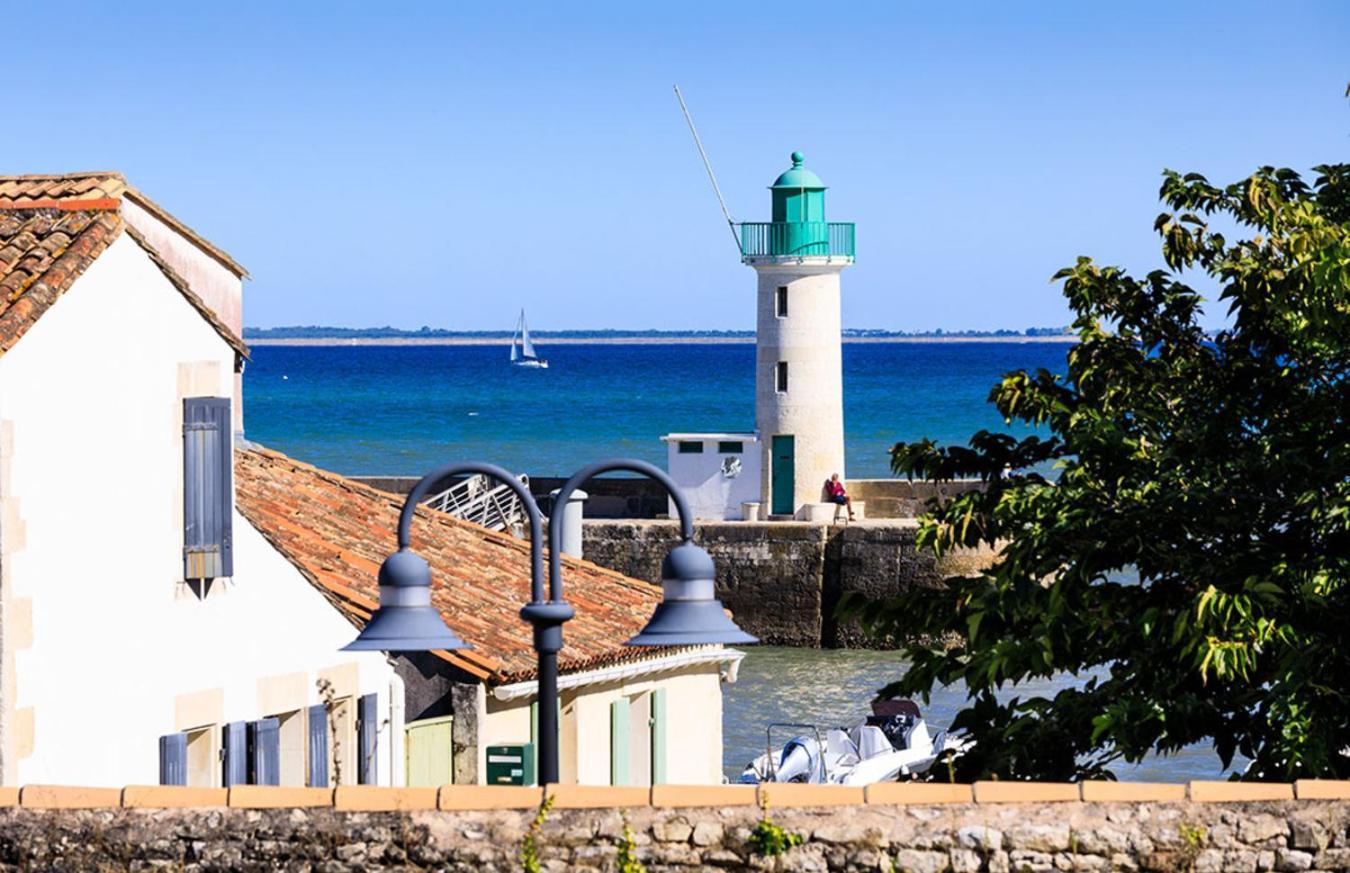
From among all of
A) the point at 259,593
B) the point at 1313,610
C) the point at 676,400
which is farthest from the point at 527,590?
the point at 676,400

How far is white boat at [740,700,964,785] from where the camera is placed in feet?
103

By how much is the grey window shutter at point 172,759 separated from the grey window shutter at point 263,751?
2.88 ft

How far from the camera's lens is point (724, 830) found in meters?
9.37

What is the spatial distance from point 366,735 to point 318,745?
717mm

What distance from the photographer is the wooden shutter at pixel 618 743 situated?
20.2 metres

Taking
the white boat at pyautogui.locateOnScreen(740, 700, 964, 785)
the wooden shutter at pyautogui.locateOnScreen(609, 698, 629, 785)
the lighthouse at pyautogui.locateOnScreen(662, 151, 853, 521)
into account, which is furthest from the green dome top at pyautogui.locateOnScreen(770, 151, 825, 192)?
the wooden shutter at pyautogui.locateOnScreen(609, 698, 629, 785)

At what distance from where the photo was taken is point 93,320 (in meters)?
13.7

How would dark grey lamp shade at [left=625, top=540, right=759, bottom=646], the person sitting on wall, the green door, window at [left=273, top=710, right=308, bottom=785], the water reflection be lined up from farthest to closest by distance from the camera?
the green door, the person sitting on wall, the water reflection, window at [left=273, top=710, right=308, bottom=785], dark grey lamp shade at [left=625, top=540, right=759, bottom=646]

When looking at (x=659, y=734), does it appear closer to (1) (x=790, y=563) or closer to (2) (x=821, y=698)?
(2) (x=821, y=698)

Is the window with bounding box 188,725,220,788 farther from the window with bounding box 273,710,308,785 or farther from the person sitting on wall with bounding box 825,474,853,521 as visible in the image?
the person sitting on wall with bounding box 825,474,853,521

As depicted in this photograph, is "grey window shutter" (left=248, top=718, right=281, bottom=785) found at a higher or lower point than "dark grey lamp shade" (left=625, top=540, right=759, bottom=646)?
lower

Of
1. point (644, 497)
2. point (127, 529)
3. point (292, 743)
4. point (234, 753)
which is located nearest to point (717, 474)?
point (644, 497)

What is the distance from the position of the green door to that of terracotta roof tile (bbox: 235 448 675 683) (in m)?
36.6

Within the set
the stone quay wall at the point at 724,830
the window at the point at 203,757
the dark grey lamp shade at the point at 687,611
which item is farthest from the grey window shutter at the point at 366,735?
the stone quay wall at the point at 724,830
